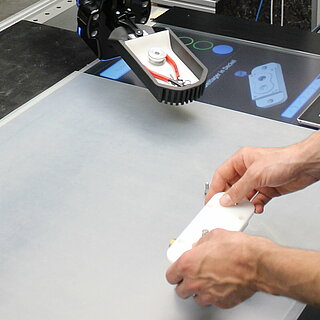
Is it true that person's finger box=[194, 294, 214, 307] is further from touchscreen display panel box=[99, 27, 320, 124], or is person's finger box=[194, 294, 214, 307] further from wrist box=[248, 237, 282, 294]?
touchscreen display panel box=[99, 27, 320, 124]

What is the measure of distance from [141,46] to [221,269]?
59 centimetres

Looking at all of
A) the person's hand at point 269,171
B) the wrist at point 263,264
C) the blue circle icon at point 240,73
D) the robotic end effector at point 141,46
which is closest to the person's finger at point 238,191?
the person's hand at point 269,171

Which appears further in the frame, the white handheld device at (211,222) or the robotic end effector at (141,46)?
the robotic end effector at (141,46)

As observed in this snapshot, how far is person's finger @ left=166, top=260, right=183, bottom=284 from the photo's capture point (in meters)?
0.77

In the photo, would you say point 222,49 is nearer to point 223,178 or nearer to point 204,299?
point 223,178

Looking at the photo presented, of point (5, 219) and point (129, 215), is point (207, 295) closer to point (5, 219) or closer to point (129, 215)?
point (129, 215)

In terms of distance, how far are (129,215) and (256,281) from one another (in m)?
0.25

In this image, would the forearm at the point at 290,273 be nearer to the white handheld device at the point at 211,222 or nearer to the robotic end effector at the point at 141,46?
the white handheld device at the point at 211,222

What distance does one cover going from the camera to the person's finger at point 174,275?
2.52 ft

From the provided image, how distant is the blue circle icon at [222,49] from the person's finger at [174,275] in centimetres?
66

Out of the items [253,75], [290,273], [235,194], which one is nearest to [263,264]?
[290,273]

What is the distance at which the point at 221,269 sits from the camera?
2.46 feet

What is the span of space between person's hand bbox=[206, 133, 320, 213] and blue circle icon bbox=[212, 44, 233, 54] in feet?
1.44

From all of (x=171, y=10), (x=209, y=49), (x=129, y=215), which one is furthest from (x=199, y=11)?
(x=129, y=215)
